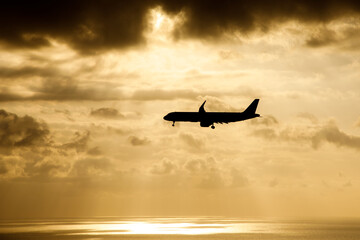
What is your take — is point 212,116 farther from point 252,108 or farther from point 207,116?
point 252,108

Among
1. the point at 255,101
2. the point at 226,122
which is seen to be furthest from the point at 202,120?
the point at 255,101

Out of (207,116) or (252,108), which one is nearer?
(207,116)

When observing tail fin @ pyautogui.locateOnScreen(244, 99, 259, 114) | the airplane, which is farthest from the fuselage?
tail fin @ pyautogui.locateOnScreen(244, 99, 259, 114)

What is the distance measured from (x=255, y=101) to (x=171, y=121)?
38645 millimetres

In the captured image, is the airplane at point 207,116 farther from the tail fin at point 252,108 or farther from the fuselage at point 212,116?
the tail fin at point 252,108

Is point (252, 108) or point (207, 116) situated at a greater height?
point (252, 108)

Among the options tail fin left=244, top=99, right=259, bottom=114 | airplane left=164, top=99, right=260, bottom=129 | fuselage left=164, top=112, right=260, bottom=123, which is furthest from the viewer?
tail fin left=244, top=99, right=259, bottom=114

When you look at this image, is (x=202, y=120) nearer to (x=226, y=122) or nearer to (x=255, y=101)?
(x=226, y=122)

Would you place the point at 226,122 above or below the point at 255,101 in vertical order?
below

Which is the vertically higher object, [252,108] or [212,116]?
[252,108]

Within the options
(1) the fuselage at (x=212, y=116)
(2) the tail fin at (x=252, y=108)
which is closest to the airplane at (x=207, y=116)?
(1) the fuselage at (x=212, y=116)

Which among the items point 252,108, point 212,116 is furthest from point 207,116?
point 252,108

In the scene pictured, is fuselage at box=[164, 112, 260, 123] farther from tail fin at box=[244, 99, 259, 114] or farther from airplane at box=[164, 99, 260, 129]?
tail fin at box=[244, 99, 259, 114]

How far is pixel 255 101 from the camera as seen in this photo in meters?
180
